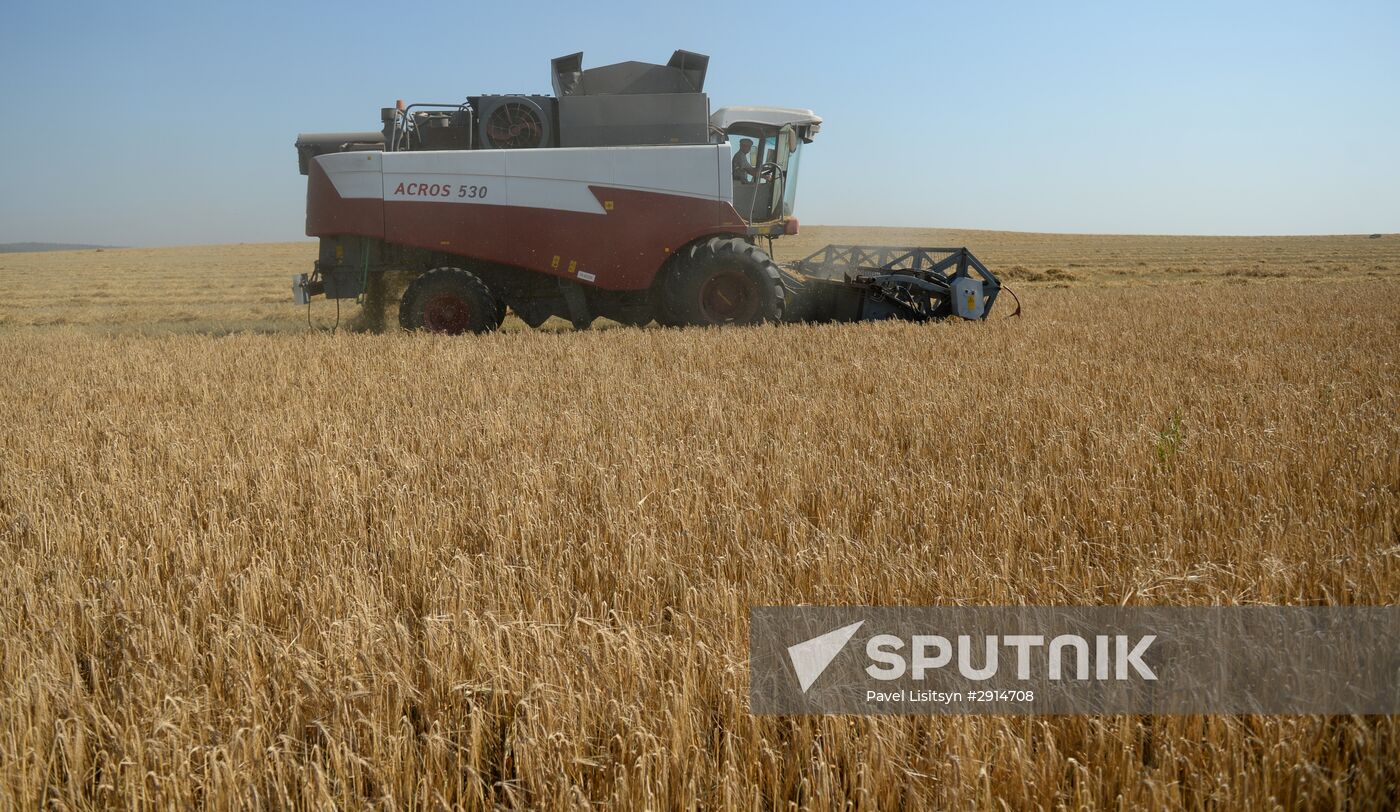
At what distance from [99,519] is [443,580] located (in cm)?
163

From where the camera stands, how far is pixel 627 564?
2678 millimetres

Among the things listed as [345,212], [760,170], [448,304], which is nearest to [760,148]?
[760,170]

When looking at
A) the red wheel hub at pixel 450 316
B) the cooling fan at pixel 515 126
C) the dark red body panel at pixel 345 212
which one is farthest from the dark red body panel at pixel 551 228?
the cooling fan at pixel 515 126

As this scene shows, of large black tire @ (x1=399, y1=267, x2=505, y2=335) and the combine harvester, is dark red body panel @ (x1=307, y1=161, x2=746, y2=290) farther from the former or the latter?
large black tire @ (x1=399, y1=267, x2=505, y2=335)

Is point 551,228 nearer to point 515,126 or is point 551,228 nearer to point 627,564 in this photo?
point 515,126

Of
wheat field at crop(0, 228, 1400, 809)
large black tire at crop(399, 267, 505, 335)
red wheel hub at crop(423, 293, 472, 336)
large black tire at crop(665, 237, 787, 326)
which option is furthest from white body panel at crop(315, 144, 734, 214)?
wheat field at crop(0, 228, 1400, 809)

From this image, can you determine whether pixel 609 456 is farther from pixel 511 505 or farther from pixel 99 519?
pixel 99 519

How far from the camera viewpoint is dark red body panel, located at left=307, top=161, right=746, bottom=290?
10.1m

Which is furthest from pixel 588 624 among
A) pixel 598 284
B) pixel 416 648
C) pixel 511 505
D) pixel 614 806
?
pixel 598 284

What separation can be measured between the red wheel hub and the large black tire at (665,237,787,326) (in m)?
2.27

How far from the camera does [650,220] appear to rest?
10266mm

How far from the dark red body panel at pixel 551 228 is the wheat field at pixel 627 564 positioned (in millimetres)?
3773

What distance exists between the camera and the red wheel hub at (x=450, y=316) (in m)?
10.3

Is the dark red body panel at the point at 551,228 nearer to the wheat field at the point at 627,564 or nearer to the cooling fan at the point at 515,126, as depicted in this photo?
the cooling fan at the point at 515,126
